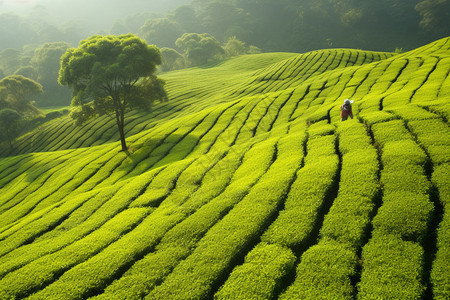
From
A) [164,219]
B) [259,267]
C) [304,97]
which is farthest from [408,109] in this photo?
[304,97]

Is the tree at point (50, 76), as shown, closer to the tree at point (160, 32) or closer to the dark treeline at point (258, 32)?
the dark treeline at point (258, 32)

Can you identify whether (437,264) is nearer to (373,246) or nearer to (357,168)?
(373,246)

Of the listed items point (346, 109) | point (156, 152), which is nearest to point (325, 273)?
point (346, 109)

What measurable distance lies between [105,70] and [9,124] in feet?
125

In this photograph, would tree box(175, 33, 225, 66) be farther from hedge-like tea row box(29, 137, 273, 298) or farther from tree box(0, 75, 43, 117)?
hedge-like tea row box(29, 137, 273, 298)

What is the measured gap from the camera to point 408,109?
1481cm

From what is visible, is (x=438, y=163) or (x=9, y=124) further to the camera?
(x=9, y=124)

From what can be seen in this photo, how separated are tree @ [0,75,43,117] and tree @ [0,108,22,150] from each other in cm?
1356

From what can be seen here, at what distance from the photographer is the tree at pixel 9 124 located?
46.4 m

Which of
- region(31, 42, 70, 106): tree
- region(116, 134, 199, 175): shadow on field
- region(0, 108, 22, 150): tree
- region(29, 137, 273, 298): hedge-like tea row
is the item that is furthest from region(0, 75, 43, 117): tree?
region(29, 137, 273, 298): hedge-like tea row

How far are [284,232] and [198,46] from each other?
10796 cm

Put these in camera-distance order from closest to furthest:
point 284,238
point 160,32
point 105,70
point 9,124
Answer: point 284,238, point 105,70, point 9,124, point 160,32

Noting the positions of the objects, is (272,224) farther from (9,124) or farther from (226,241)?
(9,124)

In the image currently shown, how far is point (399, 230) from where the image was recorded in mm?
7664
